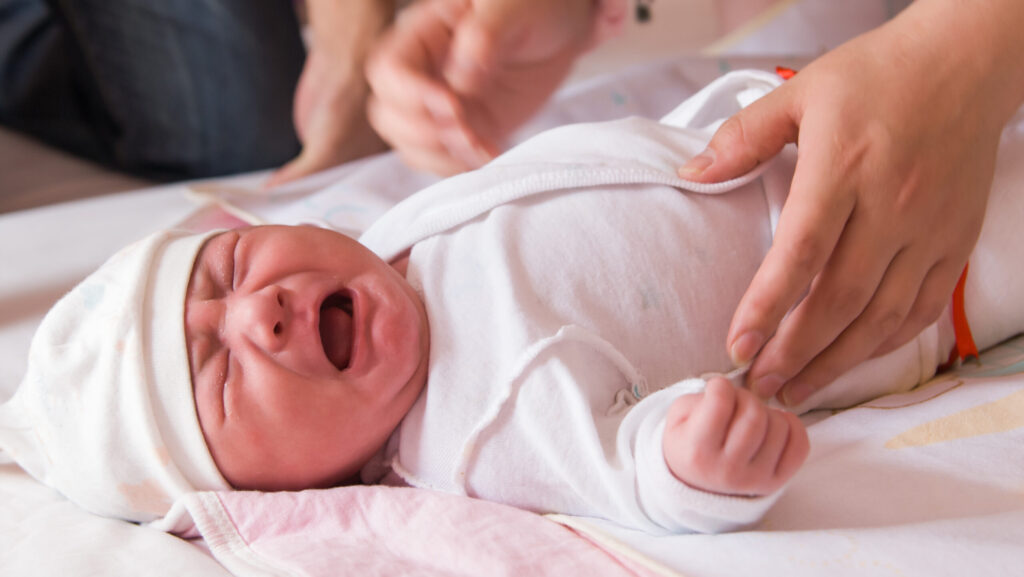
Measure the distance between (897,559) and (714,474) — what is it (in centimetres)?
15

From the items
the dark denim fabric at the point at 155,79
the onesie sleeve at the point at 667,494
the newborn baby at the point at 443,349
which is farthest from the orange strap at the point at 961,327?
the dark denim fabric at the point at 155,79

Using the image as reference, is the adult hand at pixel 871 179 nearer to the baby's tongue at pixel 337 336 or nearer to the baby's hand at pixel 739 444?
the baby's hand at pixel 739 444

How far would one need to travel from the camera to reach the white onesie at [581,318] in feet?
2.54

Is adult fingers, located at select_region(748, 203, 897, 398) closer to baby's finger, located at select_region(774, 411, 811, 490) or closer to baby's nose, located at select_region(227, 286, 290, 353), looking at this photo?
baby's finger, located at select_region(774, 411, 811, 490)

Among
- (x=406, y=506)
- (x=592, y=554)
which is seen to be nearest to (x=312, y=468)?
(x=406, y=506)

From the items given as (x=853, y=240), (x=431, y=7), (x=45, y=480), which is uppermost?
(x=431, y=7)

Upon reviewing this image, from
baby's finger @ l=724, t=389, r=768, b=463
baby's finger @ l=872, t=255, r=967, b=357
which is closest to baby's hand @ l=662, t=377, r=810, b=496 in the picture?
baby's finger @ l=724, t=389, r=768, b=463

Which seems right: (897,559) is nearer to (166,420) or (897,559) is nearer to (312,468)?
(312,468)

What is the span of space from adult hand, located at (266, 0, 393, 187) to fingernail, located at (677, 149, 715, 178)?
0.78 meters

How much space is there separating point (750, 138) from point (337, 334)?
1.57ft

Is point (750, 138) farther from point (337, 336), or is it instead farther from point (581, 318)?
point (337, 336)

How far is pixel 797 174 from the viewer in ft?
2.55

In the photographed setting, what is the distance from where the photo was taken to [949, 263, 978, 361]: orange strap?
93 cm

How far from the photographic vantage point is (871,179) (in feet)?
2.51
